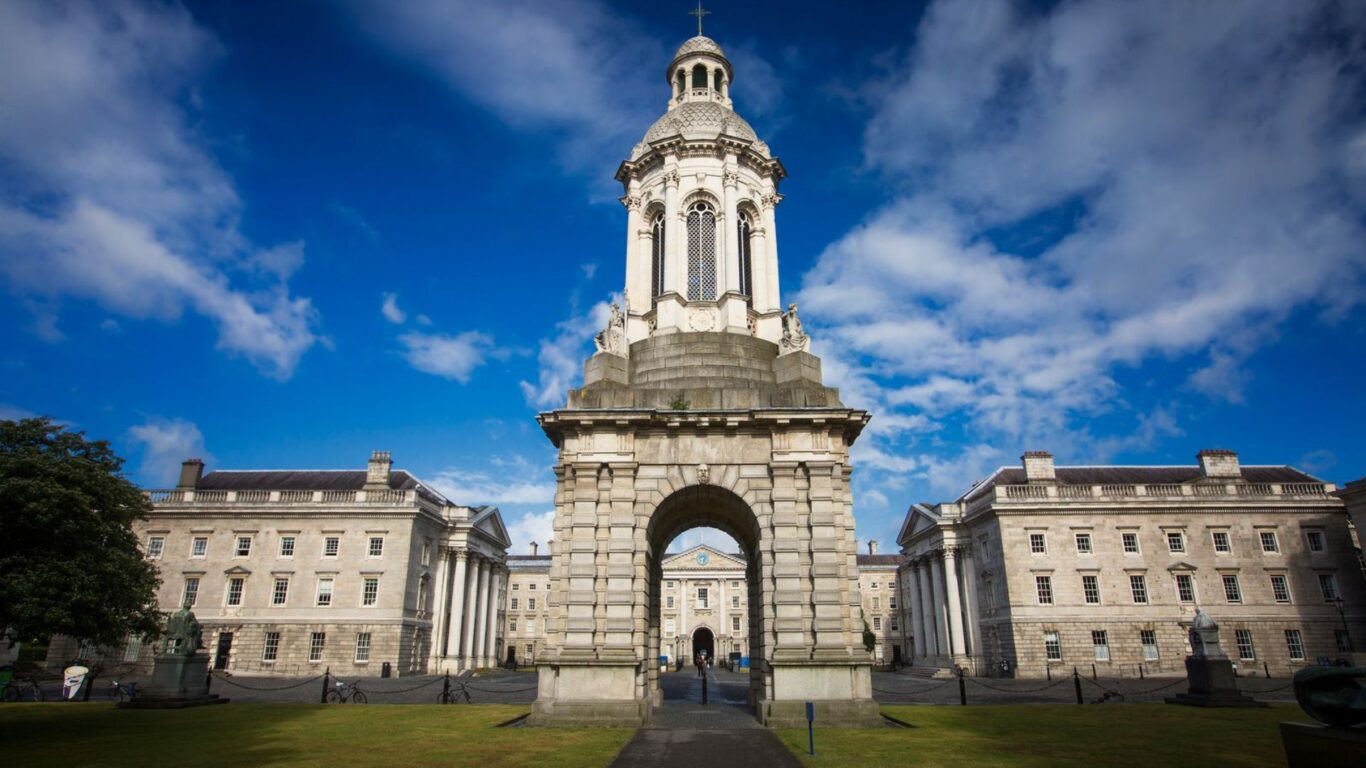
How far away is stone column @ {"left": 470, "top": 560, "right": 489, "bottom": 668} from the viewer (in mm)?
60969

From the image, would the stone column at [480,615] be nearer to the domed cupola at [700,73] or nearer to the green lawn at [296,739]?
the green lawn at [296,739]

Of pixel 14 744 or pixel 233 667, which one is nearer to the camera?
pixel 14 744

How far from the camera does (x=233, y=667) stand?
48.0 metres

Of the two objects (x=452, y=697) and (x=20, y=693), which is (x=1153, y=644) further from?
(x=20, y=693)

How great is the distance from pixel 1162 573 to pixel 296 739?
169 ft

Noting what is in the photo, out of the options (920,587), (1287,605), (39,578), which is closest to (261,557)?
(39,578)

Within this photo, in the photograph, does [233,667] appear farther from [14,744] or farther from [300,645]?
→ [14,744]

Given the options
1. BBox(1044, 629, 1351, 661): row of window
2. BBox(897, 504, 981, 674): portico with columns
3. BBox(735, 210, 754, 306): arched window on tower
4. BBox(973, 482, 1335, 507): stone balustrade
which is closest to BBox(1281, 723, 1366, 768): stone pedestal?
BBox(735, 210, 754, 306): arched window on tower

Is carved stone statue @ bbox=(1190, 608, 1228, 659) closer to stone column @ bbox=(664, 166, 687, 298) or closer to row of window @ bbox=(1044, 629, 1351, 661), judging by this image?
stone column @ bbox=(664, 166, 687, 298)

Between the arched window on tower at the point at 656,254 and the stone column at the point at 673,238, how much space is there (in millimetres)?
937

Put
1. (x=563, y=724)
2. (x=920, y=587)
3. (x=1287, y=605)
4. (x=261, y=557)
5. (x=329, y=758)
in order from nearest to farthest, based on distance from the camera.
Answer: (x=329, y=758) < (x=563, y=724) < (x=1287, y=605) < (x=261, y=557) < (x=920, y=587)

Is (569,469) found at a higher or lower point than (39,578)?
higher

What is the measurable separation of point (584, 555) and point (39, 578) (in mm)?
13752

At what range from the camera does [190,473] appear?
178ft
